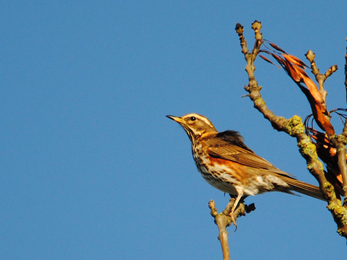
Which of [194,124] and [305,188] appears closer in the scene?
[305,188]

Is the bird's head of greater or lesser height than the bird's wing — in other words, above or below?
above

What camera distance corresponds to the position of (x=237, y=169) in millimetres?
8195

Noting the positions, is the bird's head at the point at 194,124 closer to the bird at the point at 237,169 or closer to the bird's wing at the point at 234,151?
the bird at the point at 237,169

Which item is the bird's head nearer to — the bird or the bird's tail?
the bird

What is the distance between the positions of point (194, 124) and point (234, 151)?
159 centimetres

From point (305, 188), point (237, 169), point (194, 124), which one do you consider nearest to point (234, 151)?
point (237, 169)

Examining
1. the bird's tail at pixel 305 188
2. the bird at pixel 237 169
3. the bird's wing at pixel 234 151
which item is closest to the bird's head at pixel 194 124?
the bird at pixel 237 169

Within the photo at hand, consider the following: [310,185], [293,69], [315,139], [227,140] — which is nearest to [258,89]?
[293,69]

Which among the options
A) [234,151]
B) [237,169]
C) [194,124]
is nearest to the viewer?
[237,169]

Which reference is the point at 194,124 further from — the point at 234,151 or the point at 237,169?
the point at 237,169

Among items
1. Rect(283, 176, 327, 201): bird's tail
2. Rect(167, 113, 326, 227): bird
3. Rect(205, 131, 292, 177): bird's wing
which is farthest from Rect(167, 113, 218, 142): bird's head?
Rect(283, 176, 327, 201): bird's tail

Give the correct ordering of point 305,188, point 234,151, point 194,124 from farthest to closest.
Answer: point 194,124 < point 234,151 < point 305,188

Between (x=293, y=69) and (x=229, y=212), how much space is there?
228cm

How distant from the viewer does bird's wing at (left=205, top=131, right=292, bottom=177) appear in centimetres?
819
